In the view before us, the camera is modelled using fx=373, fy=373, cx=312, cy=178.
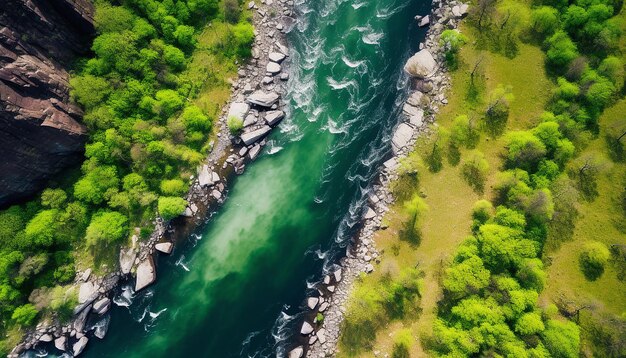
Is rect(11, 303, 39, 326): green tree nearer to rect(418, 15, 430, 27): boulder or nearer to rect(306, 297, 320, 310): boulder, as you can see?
rect(306, 297, 320, 310): boulder

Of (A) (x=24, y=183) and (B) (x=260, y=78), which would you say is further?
(B) (x=260, y=78)

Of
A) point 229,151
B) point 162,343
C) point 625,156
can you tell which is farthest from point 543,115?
point 162,343

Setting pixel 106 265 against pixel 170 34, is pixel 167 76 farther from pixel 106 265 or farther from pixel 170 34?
pixel 106 265

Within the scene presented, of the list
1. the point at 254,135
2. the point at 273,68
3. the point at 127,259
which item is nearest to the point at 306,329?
the point at 127,259

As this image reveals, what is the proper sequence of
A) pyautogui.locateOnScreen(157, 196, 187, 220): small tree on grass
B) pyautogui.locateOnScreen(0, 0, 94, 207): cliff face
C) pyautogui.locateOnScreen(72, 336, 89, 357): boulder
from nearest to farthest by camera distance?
1. pyautogui.locateOnScreen(0, 0, 94, 207): cliff face
2. pyautogui.locateOnScreen(72, 336, 89, 357): boulder
3. pyautogui.locateOnScreen(157, 196, 187, 220): small tree on grass

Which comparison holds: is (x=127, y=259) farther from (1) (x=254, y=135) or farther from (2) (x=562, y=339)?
(2) (x=562, y=339)

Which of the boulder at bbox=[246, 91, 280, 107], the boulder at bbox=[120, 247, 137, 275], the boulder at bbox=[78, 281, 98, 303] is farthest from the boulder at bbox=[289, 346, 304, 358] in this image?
the boulder at bbox=[246, 91, 280, 107]
